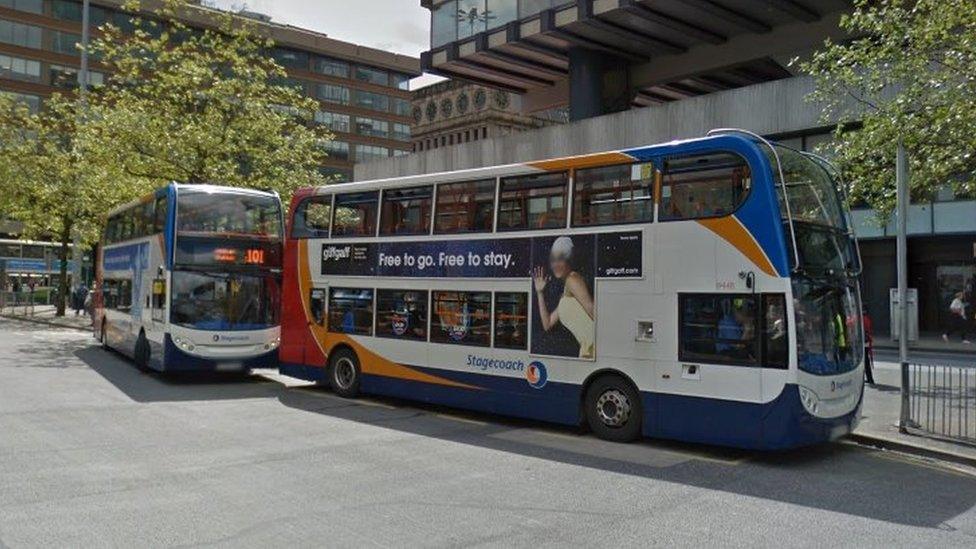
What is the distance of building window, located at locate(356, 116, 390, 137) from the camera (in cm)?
8400

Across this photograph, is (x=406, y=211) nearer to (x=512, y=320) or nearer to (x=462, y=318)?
(x=462, y=318)

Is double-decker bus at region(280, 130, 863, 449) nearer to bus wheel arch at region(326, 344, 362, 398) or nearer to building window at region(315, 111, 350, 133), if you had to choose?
bus wheel arch at region(326, 344, 362, 398)

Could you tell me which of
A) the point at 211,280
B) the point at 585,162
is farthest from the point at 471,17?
the point at 585,162

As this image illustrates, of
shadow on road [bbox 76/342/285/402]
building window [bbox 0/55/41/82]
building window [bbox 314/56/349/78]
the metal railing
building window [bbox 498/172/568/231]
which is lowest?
shadow on road [bbox 76/342/285/402]

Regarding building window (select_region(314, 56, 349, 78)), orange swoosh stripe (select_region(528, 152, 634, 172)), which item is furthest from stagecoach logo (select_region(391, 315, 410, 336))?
building window (select_region(314, 56, 349, 78))

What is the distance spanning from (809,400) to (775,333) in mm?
805

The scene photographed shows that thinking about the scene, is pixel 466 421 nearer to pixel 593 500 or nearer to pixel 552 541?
pixel 593 500

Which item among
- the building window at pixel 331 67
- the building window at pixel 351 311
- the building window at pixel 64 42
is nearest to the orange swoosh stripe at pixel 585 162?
the building window at pixel 351 311

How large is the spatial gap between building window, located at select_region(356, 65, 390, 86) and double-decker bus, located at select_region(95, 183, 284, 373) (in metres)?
71.5

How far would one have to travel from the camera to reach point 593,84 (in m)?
31.4

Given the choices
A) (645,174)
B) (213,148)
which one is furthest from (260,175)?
(645,174)

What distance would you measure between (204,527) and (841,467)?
6.52 meters

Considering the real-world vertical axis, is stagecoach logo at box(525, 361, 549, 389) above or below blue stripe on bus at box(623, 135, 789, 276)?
below

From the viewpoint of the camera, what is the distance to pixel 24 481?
694 centimetres
